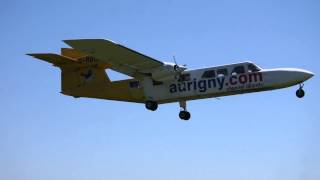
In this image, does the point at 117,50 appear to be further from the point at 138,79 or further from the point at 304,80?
the point at 304,80

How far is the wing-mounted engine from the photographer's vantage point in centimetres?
3061

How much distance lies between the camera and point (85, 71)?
34.0 m

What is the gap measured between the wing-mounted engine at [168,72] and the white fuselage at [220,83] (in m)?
0.32

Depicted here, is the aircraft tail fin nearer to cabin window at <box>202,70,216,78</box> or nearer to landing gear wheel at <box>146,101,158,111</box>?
landing gear wheel at <box>146,101,158,111</box>

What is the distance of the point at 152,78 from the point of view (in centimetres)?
3134

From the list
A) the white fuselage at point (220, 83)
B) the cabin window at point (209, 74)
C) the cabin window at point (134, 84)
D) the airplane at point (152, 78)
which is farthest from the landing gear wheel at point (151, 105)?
the cabin window at point (209, 74)

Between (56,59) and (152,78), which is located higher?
(56,59)

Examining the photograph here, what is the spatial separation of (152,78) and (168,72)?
1.19 metres

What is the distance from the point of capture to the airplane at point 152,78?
29047 millimetres

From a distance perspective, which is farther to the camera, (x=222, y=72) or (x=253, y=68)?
(x=222, y=72)

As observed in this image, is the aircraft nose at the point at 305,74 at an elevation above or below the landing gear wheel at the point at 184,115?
above

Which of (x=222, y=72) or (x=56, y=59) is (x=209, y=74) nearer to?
(x=222, y=72)

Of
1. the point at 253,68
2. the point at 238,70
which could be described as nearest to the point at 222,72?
the point at 238,70

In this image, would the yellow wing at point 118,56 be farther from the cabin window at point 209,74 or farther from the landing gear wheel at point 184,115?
the landing gear wheel at point 184,115
